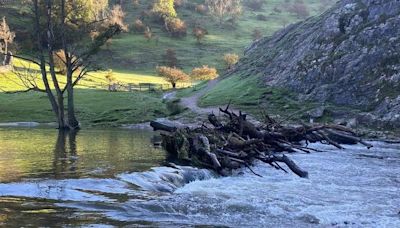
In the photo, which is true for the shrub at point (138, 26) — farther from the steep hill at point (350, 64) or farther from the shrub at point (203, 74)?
the steep hill at point (350, 64)

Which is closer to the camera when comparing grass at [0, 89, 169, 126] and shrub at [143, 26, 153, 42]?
grass at [0, 89, 169, 126]

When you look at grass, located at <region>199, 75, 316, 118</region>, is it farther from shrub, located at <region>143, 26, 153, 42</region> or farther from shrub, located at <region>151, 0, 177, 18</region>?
shrub, located at <region>151, 0, 177, 18</region>

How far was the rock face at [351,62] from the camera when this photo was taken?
53125mm

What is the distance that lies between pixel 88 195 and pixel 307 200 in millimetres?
7198

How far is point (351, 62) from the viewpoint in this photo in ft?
193

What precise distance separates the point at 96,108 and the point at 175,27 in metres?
79.5

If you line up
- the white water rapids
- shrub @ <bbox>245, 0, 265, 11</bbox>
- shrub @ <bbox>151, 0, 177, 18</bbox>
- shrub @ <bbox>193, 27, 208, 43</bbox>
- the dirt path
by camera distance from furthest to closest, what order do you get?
shrub @ <bbox>245, 0, 265, 11</bbox> < shrub @ <bbox>151, 0, 177, 18</bbox> < shrub @ <bbox>193, 27, 208, 43</bbox> < the dirt path < the white water rapids

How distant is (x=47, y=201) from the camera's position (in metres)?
15.3

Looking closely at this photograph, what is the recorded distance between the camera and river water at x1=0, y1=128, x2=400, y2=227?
14164mm

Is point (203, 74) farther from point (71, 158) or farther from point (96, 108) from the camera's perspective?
point (71, 158)

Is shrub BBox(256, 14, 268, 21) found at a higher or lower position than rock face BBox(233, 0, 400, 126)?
higher

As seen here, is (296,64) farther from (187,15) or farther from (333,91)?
(187,15)

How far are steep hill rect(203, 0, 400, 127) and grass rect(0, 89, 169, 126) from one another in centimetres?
864

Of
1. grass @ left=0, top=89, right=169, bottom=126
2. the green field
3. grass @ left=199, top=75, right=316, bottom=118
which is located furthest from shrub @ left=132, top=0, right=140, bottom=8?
grass @ left=199, top=75, right=316, bottom=118
